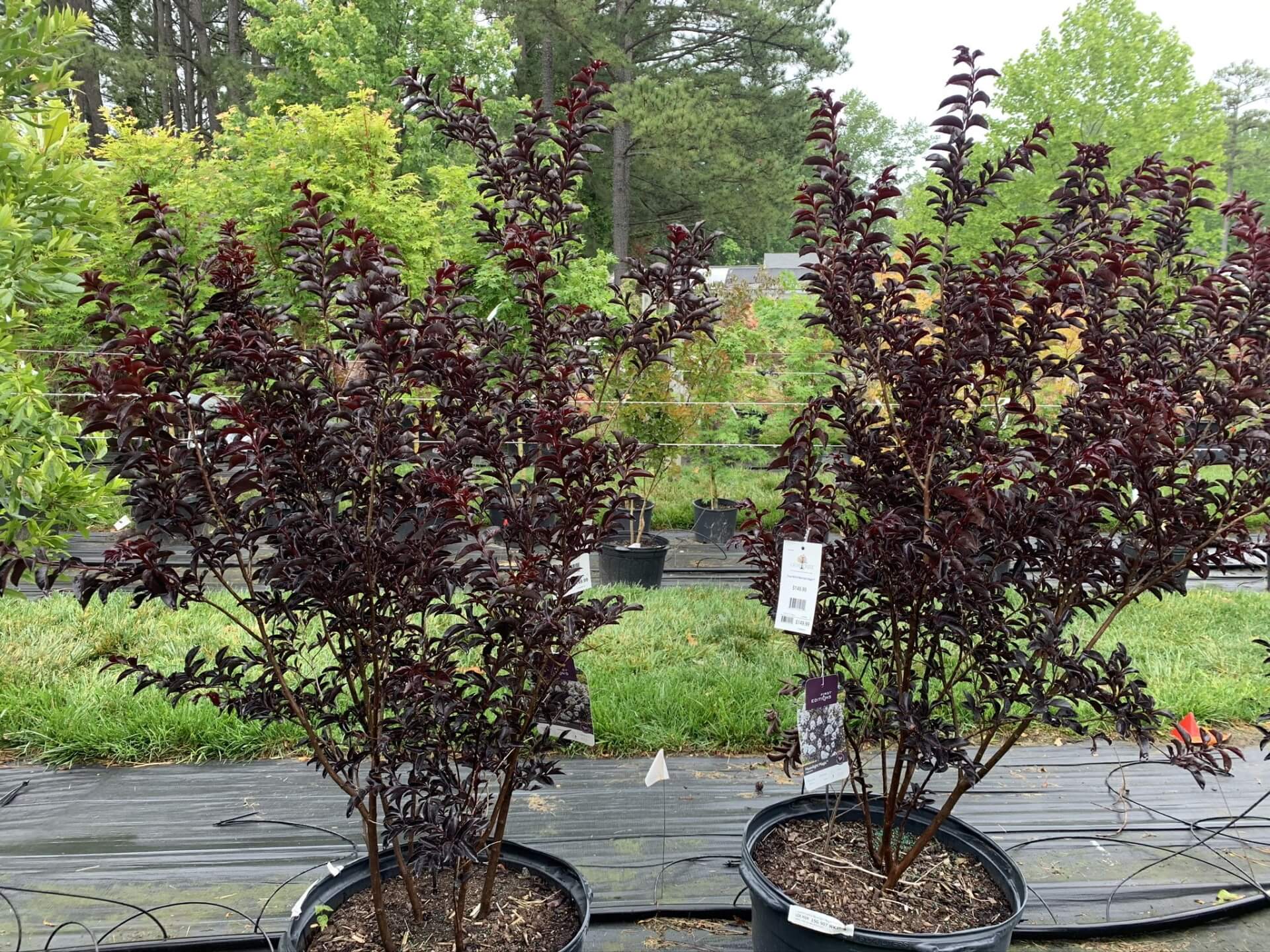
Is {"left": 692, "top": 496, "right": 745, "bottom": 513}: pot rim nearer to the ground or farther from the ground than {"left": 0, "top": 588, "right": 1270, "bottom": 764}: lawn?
farther from the ground

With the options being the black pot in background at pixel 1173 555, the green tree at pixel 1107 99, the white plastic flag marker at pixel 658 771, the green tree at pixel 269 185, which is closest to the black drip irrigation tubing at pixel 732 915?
the white plastic flag marker at pixel 658 771

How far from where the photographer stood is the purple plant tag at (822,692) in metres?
2.00

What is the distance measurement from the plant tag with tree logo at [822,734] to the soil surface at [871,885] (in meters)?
0.27

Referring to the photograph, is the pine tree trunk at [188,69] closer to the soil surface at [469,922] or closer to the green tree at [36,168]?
the green tree at [36,168]

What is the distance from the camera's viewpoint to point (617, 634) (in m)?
4.36

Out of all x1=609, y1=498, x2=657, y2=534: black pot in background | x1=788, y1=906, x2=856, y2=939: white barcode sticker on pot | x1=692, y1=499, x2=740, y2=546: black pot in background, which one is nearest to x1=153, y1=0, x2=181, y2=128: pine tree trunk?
x1=609, y1=498, x2=657, y2=534: black pot in background

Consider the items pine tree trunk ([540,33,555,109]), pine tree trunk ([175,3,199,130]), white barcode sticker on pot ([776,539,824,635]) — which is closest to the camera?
white barcode sticker on pot ([776,539,824,635])

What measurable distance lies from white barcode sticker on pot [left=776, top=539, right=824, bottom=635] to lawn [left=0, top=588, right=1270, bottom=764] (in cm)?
114

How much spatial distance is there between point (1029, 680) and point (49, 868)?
2908 mm

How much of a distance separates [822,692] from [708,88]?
13703 millimetres

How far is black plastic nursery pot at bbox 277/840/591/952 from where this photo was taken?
1.80 metres

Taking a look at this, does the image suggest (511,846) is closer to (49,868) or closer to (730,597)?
(49,868)

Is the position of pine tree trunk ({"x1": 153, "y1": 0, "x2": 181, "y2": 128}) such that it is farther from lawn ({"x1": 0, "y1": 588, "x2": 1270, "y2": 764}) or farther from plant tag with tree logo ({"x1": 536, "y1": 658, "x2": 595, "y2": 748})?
plant tag with tree logo ({"x1": 536, "y1": 658, "x2": 595, "y2": 748})

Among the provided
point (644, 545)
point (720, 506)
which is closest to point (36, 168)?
point (644, 545)
